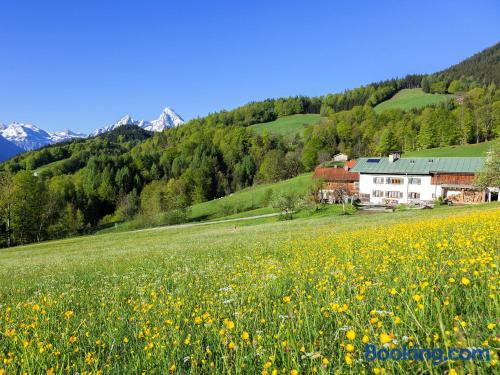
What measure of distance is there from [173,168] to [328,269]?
538 ft

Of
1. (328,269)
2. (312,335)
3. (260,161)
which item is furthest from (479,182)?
(260,161)

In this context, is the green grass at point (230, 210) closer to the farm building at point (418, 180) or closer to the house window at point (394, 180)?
the farm building at point (418, 180)

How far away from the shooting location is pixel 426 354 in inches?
113

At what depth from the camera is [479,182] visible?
48.8 m

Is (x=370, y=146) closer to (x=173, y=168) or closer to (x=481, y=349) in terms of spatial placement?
(x=173, y=168)

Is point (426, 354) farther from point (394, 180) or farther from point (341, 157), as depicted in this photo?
point (341, 157)

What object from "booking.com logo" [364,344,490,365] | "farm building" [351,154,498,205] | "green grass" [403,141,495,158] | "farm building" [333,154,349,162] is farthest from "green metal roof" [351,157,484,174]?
"booking.com logo" [364,344,490,365]

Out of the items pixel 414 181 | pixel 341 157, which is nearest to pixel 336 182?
pixel 414 181

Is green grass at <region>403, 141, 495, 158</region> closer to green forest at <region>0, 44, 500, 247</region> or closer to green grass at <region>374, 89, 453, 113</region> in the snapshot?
green forest at <region>0, 44, 500, 247</region>

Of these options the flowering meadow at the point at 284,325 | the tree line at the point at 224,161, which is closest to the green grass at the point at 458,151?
the tree line at the point at 224,161

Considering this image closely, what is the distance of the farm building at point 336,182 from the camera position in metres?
75.8

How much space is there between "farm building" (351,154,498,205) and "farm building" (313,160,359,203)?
16.9 ft

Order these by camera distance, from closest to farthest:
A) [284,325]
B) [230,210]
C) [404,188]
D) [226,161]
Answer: [284,325] < [404,188] < [230,210] < [226,161]

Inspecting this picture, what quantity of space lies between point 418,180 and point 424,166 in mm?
3317
